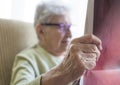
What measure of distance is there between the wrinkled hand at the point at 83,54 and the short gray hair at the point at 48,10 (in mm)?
321

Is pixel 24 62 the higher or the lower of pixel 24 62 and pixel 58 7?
the lower

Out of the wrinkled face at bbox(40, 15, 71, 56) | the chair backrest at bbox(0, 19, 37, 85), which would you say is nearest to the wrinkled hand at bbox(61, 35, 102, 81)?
the wrinkled face at bbox(40, 15, 71, 56)

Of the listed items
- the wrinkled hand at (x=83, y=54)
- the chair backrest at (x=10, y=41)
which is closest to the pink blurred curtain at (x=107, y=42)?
the wrinkled hand at (x=83, y=54)

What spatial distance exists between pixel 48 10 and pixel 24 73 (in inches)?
11.4

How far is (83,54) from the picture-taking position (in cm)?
66

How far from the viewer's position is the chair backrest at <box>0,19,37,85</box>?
1.02 m

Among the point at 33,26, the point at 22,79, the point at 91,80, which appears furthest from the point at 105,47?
the point at 33,26

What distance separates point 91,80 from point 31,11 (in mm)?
793

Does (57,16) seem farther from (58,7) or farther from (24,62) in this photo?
(24,62)

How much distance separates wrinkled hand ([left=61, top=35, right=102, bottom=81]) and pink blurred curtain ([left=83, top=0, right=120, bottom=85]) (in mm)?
29

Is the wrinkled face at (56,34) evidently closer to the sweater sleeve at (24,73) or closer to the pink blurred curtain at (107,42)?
the sweater sleeve at (24,73)

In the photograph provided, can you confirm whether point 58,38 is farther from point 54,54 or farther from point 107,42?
point 107,42

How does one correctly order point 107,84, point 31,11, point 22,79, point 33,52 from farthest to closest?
point 31,11 < point 33,52 < point 22,79 < point 107,84

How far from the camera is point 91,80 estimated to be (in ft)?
2.23
